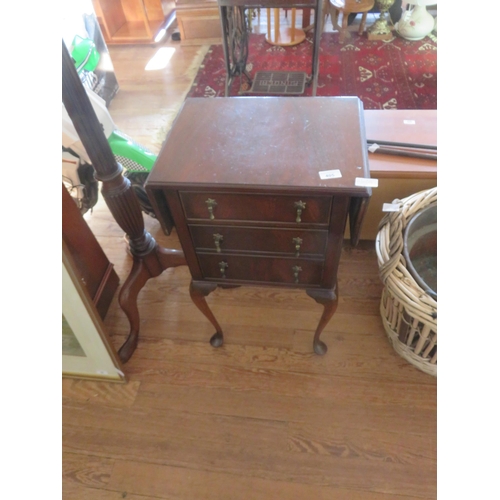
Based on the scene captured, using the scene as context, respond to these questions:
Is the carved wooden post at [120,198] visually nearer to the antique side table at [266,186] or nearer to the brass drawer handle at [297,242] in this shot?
the antique side table at [266,186]

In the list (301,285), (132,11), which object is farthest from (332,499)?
(132,11)

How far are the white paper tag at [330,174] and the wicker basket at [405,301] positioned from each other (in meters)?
0.39

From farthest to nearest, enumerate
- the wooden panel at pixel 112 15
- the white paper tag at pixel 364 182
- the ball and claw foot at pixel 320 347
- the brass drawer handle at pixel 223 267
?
the wooden panel at pixel 112 15 → the ball and claw foot at pixel 320 347 → the brass drawer handle at pixel 223 267 → the white paper tag at pixel 364 182

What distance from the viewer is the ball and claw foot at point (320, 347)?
47.9 inches

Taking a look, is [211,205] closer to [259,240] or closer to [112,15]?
[259,240]

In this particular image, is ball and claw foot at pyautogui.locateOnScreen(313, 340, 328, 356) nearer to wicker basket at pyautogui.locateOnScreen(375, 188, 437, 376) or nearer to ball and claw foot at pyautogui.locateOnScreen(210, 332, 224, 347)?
wicker basket at pyautogui.locateOnScreen(375, 188, 437, 376)

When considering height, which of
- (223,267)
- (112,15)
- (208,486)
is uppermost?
(223,267)

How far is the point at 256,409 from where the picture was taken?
1141 millimetres

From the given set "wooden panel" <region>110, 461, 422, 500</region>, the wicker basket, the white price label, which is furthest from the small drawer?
"wooden panel" <region>110, 461, 422, 500</region>

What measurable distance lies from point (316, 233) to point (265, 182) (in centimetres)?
18

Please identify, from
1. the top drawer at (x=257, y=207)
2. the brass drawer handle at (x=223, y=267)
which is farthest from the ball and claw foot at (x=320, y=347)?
the top drawer at (x=257, y=207)

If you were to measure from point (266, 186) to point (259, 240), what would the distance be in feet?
0.57

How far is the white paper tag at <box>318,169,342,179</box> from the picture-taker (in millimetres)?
716

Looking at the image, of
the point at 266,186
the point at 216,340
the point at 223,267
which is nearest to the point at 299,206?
the point at 266,186
